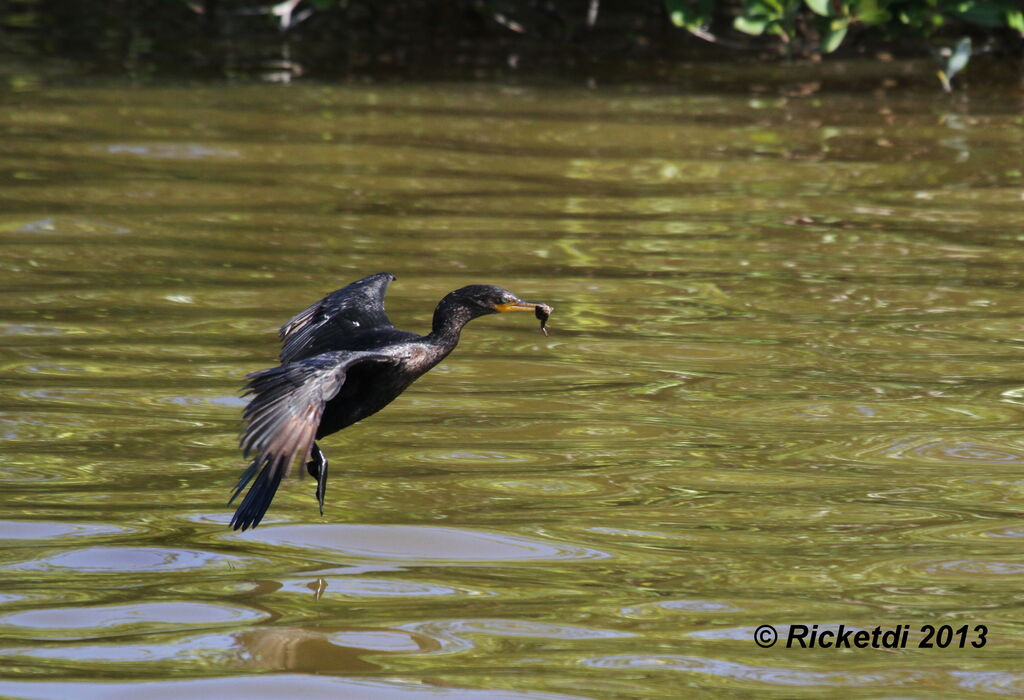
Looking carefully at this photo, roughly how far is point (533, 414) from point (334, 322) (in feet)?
2.30

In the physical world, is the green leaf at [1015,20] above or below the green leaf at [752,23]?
above

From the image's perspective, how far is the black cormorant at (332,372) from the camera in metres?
3.74

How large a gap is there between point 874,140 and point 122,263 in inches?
175

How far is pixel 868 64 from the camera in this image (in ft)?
36.5

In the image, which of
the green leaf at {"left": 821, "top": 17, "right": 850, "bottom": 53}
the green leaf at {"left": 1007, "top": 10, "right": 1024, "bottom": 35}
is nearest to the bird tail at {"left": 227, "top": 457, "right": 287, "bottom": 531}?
the green leaf at {"left": 821, "top": 17, "right": 850, "bottom": 53}

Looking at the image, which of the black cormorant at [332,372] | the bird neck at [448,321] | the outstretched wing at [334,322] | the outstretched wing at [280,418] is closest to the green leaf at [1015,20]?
the black cormorant at [332,372]

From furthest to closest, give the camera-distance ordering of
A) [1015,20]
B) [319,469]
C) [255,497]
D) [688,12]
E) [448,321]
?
[688,12], [1015,20], [448,321], [319,469], [255,497]

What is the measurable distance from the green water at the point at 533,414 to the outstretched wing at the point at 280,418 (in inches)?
7.1

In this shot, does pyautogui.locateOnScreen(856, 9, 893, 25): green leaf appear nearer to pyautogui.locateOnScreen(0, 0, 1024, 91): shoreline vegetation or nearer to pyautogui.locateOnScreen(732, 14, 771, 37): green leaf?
pyautogui.locateOnScreen(732, 14, 771, 37): green leaf

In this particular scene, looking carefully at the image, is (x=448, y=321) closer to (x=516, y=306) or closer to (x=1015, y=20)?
(x=516, y=306)

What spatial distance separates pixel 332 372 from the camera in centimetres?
393

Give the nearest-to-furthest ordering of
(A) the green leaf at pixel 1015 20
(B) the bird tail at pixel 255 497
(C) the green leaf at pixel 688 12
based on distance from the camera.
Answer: (B) the bird tail at pixel 255 497 < (A) the green leaf at pixel 1015 20 < (C) the green leaf at pixel 688 12

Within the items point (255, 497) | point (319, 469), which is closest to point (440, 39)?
point (319, 469)

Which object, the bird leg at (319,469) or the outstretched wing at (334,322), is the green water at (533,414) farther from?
the outstretched wing at (334,322)
